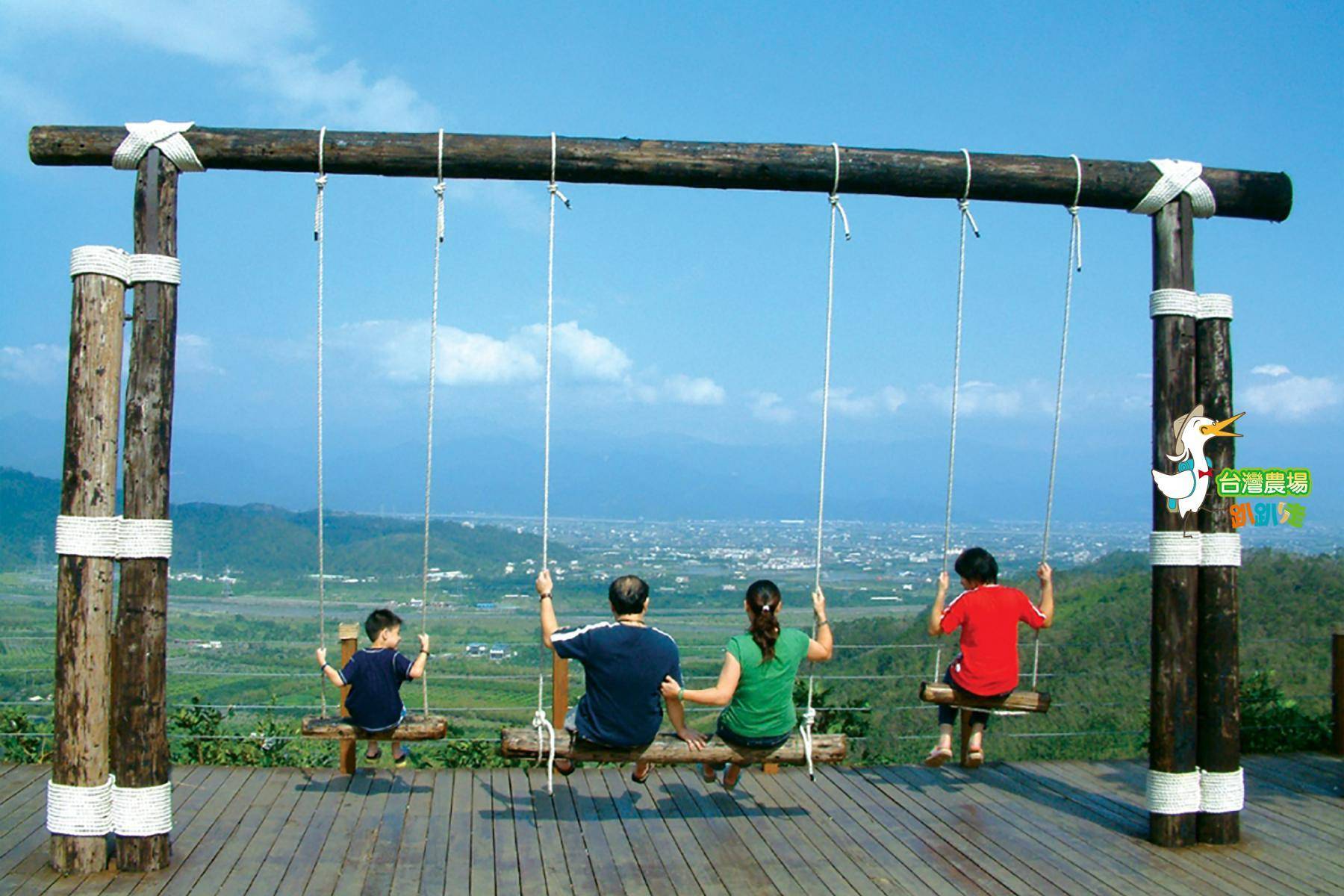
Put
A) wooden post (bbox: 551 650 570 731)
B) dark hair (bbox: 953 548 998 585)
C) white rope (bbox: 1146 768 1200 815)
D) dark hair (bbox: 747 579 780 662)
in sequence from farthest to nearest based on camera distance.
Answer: wooden post (bbox: 551 650 570 731) < dark hair (bbox: 953 548 998 585) < white rope (bbox: 1146 768 1200 815) < dark hair (bbox: 747 579 780 662)

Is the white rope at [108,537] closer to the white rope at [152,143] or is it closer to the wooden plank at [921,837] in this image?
the white rope at [152,143]

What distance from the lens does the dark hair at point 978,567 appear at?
18.0 feet

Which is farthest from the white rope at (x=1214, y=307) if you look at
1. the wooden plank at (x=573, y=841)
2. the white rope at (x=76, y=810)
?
the white rope at (x=76, y=810)

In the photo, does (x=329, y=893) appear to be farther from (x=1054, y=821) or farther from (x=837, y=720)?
Result: (x=837, y=720)

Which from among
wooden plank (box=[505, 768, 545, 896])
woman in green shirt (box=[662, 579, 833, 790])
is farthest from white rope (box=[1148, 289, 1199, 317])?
wooden plank (box=[505, 768, 545, 896])

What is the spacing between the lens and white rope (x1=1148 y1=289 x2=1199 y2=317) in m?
Result: 5.13

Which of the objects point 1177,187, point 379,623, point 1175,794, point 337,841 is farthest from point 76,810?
point 1177,187

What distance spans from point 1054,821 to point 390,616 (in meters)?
3.19

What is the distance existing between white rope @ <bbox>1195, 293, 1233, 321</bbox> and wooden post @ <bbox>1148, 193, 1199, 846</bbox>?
0.07 m

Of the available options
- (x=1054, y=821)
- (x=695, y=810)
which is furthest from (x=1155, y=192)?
(x=695, y=810)

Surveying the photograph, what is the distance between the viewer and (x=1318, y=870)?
480 cm

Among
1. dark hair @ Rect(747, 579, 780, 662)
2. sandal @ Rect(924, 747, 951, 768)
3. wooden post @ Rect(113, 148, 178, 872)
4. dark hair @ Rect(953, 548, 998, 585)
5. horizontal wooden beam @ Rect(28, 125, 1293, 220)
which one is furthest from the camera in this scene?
dark hair @ Rect(953, 548, 998, 585)

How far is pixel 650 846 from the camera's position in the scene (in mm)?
4961

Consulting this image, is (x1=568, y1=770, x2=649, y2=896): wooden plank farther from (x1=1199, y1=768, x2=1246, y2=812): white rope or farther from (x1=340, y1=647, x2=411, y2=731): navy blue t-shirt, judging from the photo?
(x1=1199, y1=768, x2=1246, y2=812): white rope
